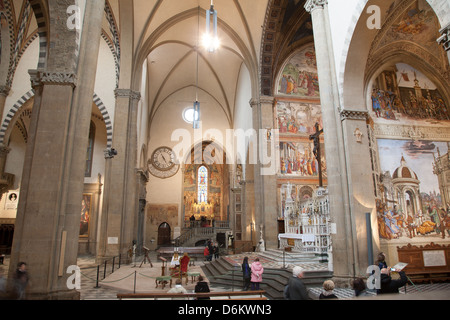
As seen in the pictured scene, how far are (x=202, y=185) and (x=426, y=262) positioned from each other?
75.0 ft

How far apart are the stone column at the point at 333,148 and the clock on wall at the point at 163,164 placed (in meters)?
17.8

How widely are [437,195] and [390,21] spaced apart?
17.2 ft

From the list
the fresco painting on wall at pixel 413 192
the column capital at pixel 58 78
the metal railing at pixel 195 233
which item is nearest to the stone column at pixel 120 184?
the column capital at pixel 58 78

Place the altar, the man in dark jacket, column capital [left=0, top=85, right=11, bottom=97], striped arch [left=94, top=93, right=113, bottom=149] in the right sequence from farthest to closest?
striped arch [left=94, top=93, right=113, bottom=149], column capital [left=0, top=85, right=11, bottom=97], the altar, the man in dark jacket

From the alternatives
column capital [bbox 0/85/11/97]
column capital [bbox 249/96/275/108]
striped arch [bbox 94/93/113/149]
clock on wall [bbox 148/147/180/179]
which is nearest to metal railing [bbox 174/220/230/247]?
clock on wall [bbox 148/147/180/179]

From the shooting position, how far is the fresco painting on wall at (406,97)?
973 centimetres

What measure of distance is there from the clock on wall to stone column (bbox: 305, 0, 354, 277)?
1782cm

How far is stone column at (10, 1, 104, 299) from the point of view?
19.7ft

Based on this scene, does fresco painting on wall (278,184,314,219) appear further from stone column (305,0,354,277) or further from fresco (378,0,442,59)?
fresco (378,0,442,59)

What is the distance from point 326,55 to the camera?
28.6 ft

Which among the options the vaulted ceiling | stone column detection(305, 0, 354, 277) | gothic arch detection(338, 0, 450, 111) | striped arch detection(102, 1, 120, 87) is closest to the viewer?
stone column detection(305, 0, 354, 277)
